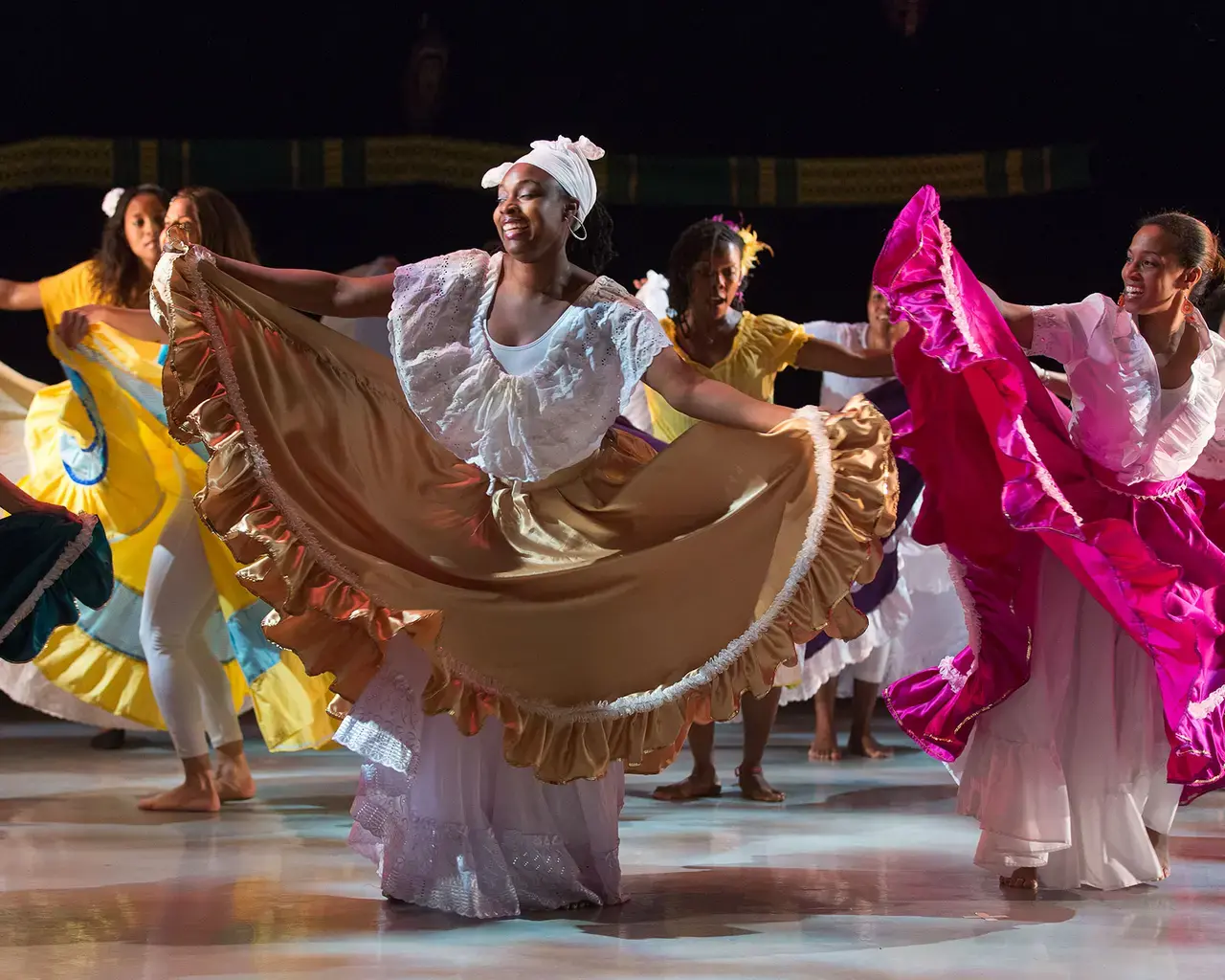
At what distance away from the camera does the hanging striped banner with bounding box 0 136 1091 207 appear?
7.44 metres

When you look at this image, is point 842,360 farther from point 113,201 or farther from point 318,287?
point 113,201

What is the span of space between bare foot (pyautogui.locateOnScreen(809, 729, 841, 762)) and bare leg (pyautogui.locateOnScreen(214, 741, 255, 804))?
2.10m

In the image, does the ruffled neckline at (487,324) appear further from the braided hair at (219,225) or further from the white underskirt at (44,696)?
the white underskirt at (44,696)

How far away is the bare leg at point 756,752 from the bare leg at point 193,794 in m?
1.50

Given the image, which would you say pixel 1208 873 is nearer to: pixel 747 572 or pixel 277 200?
pixel 747 572

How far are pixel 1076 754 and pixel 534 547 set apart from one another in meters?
1.25

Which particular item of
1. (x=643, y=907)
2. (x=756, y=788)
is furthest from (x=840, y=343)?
(x=643, y=907)

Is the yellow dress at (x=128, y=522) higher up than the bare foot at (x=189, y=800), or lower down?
higher up

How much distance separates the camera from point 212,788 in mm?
4656

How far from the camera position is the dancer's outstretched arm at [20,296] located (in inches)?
206

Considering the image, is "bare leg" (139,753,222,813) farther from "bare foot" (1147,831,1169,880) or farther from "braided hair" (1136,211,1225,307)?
"braided hair" (1136,211,1225,307)

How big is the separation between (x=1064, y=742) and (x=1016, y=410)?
751mm

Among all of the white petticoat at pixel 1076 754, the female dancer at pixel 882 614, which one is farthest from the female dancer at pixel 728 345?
the white petticoat at pixel 1076 754

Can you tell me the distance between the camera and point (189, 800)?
182 inches
